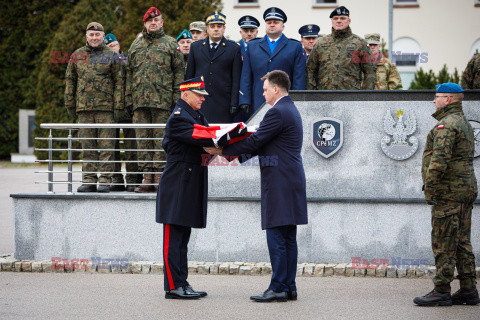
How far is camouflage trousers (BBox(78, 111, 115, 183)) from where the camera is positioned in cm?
1023

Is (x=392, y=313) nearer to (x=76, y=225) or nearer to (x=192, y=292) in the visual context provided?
(x=192, y=292)

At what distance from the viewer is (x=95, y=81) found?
10312 millimetres

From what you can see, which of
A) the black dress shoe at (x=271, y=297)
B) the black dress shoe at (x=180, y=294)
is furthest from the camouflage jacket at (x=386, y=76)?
the black dress shoe at (x=180, y=294)

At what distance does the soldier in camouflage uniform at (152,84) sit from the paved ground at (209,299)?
1.78 metres

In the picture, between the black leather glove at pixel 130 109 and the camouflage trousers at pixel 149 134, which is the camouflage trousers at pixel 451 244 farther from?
the black leather glove at pixel 130 109

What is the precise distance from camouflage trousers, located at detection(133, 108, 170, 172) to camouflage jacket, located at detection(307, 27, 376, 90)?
2169 millimetres

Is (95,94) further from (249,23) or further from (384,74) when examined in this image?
(384,74)

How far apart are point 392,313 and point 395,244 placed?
2.32m

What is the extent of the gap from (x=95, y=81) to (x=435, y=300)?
222 inches

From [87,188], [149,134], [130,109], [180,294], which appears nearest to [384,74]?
[149,134]

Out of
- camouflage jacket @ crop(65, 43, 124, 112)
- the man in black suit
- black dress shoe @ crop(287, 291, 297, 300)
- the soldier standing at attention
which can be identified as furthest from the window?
black dress shoe @ crop(287, 291, 297, 300)

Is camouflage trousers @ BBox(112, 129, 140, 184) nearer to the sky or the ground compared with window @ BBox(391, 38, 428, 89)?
nearer to the ground

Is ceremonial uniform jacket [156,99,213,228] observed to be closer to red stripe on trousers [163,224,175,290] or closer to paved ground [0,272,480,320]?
red stripe on trousers [163,224,175,290]

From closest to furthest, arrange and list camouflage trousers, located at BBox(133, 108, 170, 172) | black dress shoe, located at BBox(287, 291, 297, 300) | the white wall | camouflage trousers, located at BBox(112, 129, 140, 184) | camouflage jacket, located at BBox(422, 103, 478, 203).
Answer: camouflage jacket, located at BBox(422, 103, 478, 203) < black dress shoe, located at BBox(287, 291, 297, 300) < camouflage trousers, located at BBox(133, 108, 170, 172) < camouflage trousers, located at BBox(112, 129, 140, 184) < the white wall
